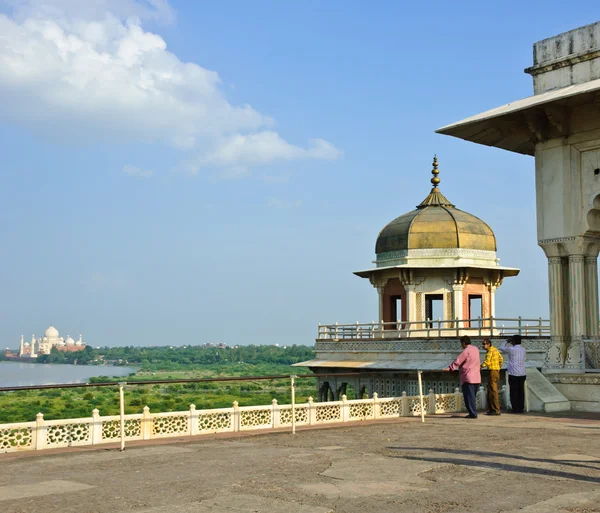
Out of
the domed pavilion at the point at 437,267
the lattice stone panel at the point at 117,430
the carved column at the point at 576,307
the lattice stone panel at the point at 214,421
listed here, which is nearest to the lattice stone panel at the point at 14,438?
the lattice stone panel at the point at 117,430

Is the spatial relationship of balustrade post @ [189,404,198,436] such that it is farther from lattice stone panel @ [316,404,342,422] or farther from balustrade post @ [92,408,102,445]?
lattice stone panel @ [316,404,342,422]

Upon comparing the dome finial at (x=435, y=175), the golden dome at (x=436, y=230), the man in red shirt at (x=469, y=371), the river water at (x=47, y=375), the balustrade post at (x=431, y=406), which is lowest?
the river water at (x=47, y=375)

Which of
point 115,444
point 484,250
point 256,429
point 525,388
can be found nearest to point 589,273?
point 525,388

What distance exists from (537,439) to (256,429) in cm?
392

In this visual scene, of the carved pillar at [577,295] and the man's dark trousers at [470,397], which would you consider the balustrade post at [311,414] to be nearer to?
the man's dark trousers at [470,397]

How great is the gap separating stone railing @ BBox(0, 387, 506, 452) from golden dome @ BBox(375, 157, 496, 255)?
13781mm

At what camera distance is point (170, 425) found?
10242mm

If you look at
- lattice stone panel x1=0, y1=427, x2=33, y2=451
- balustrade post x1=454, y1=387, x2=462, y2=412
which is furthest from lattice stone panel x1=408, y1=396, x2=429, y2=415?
lattice stone panel x1=0, y1=427, x2=33, y2=451

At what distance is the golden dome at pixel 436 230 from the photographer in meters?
27.6

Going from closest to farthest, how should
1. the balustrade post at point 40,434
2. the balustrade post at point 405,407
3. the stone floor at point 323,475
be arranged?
the stone floor at point 323,475, the balustrade post at point 40,434, the balustrade post at point 405,407

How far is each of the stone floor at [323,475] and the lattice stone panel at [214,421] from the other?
627 mm

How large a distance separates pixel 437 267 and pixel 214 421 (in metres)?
17.6

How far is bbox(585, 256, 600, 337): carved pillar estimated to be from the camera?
14.5 metres

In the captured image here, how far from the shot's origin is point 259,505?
561 cm
